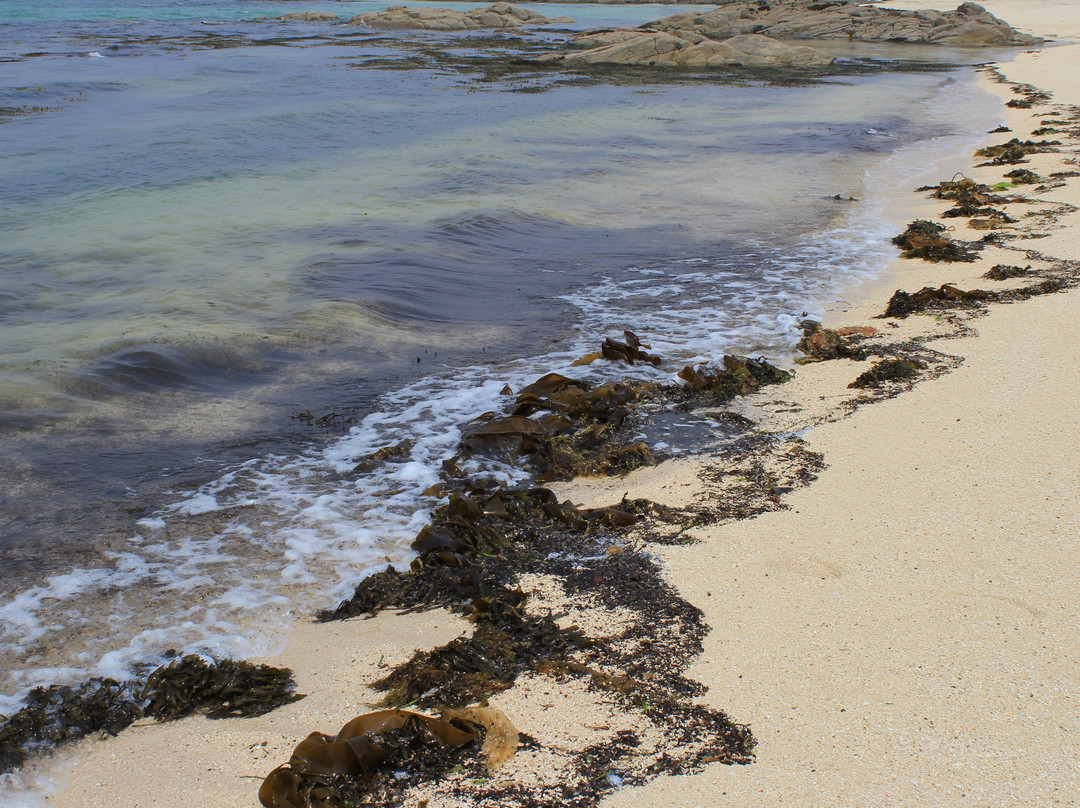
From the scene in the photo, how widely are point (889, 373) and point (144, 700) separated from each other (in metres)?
4.33

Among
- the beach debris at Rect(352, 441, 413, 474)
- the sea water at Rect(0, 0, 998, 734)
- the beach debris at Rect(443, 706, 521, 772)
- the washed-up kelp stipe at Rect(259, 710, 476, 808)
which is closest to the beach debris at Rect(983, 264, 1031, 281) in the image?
the sea water at Rect(0, 0, 998, 734)

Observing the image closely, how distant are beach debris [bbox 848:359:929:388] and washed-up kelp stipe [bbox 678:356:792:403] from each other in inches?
19.3

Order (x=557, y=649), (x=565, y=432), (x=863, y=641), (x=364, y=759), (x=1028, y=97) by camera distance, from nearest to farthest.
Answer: (x=364, y=759) < (x=863, y=641) < (x=557, y=649) < (x=565, y=432) < (x=1028, y=97)

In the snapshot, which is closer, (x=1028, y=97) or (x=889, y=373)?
(x=889, y=373)

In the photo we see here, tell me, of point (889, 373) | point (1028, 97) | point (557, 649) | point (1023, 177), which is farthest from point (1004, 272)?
point (1028, 97)

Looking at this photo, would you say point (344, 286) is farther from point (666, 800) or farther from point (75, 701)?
point (666, 800)

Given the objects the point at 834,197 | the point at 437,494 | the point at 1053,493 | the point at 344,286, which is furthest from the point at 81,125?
the point at 1053,493

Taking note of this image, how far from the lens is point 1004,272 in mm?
6898

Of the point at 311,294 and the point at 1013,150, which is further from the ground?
the point at 1013,150

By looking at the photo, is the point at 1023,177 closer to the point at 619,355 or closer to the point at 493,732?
the point at 619,355

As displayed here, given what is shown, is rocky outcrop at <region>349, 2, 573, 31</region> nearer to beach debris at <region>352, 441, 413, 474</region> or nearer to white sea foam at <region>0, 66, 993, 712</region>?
white sea foam at <region>0, 66, 993, 712</region>

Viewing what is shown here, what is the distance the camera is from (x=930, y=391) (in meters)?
4.74

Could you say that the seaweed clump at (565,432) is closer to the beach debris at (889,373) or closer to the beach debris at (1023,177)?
the beach debris at (889,373)

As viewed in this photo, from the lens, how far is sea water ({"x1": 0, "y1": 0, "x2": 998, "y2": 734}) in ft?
12.0
